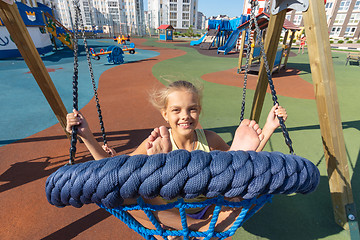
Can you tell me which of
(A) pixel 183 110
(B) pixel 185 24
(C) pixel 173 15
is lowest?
(A) pixel 183 110

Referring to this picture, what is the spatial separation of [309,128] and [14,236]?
15.1 ft

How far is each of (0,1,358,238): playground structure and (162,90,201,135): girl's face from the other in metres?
1.10

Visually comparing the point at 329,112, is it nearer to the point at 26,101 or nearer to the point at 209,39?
the point at 26,101

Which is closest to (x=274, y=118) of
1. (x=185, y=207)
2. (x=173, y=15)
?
(x=185, y=207)

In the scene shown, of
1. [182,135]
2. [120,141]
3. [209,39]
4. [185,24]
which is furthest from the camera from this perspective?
[185,24]

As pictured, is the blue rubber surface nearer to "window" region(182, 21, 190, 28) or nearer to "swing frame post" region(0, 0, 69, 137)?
"swing frame post" region(0, 0, 69, 137)

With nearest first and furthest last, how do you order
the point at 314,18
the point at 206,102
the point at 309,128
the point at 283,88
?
the point at 314,18 → the point at 309,128 → the point at 206,102 → the point at 283,88

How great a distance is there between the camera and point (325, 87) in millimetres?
1559

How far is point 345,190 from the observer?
1763 mm

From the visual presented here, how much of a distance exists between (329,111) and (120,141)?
2.94 metres

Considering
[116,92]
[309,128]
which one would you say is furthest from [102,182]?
[116,92]

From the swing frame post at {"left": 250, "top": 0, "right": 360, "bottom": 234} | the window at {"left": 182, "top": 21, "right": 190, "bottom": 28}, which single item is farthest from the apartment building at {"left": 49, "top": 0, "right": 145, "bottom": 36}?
the swing frame post at {"left": 250, "top": 0, "right": 360, "bottom": 234}

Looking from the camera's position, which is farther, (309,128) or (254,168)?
(309,128)

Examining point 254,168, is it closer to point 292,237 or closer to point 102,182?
point 102,182
